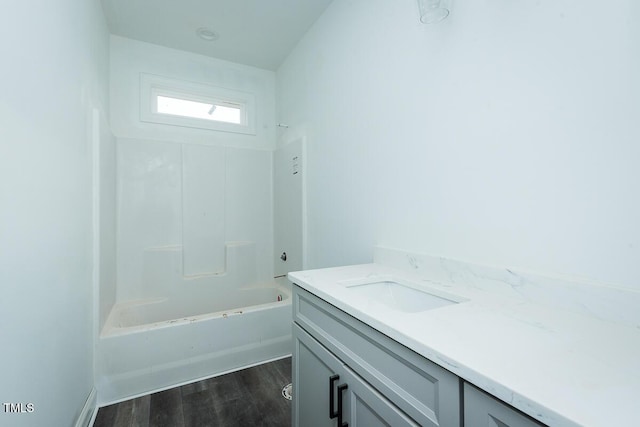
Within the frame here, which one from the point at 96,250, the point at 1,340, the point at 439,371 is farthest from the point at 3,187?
the point at 439,371

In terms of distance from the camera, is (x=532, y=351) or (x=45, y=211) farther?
(x=45, y=211)

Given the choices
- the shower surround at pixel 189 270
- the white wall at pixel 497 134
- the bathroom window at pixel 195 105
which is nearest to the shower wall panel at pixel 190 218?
the shower surround at pixel 189 270

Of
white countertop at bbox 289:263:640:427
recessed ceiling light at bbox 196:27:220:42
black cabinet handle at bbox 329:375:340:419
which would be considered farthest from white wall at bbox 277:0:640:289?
recessed ceiling light at bbox 196:27:220:42

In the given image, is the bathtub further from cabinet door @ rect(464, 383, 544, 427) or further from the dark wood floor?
cabinet door @ rect(464, 383, 544, 427)

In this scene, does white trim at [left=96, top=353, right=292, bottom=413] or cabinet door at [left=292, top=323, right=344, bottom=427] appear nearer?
cabinet door at [left=292, top=323, right=344, bottom=427]

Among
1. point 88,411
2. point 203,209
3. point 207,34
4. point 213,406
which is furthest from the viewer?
point 203,209

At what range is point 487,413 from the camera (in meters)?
0.50

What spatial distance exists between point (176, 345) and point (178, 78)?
7.56 feet

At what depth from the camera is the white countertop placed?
42 cm

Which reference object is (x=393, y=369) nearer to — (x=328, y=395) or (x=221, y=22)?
(x=328, y=395)

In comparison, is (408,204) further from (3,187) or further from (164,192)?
(164,192)

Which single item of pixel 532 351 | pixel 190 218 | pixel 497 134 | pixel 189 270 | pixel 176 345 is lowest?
pixel 176 345

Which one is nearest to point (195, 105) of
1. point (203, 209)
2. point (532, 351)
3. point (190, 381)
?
point (203, 209)

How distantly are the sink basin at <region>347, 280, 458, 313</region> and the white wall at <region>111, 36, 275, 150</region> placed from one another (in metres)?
2.30
